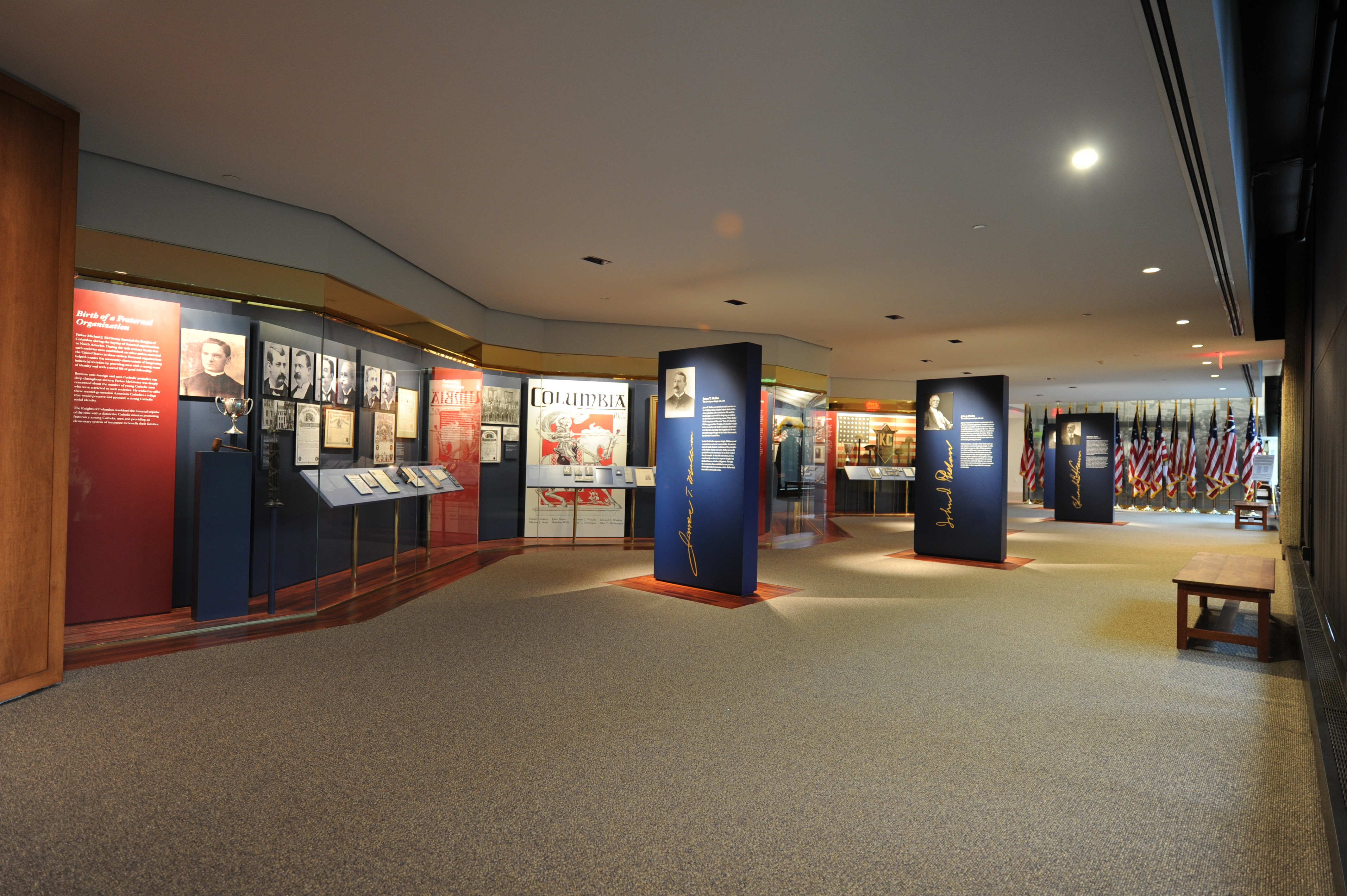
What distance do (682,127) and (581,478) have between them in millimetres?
6464

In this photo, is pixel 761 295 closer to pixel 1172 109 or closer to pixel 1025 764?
pixel 1172 109

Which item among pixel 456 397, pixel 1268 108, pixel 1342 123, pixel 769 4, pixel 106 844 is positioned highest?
pixel 1268 108

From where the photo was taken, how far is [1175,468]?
20844 millimetres

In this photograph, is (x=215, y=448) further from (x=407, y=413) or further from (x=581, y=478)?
(x=581, y=478)

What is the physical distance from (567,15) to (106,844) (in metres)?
3.74

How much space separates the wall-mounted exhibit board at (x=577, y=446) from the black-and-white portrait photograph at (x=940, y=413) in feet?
14.2

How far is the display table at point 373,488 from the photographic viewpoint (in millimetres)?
6156

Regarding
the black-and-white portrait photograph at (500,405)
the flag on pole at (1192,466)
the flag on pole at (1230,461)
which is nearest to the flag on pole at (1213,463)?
the flag on pole at (1230,461)

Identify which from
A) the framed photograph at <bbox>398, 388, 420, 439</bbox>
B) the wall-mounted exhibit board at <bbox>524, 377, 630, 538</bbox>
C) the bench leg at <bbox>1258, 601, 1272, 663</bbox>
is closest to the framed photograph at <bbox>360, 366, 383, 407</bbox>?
the framed photograph at <bbox>398, 388, 420, 439</bbox>

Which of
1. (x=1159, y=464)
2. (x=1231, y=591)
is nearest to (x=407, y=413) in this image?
(x=1231, y=591)

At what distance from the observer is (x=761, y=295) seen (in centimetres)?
888

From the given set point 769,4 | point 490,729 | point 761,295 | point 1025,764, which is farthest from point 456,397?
point 1025,764

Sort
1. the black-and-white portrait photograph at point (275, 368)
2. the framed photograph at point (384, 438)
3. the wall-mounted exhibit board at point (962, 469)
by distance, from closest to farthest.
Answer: the black-and-white portrait photograph at point (275, 368), the framed photograph at point (384, 438), the wall-mounted exhibit board at point (962, 469)
